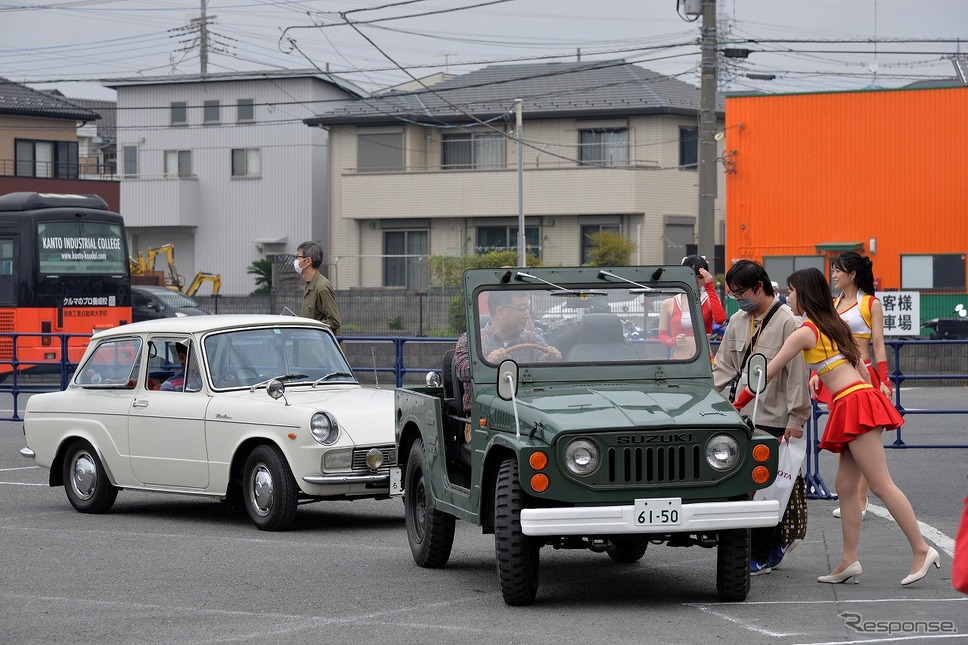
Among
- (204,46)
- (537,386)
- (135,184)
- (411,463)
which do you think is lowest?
(411,463)

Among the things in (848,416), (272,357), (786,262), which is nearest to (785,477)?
(848,416)

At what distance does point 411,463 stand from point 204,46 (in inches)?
2498

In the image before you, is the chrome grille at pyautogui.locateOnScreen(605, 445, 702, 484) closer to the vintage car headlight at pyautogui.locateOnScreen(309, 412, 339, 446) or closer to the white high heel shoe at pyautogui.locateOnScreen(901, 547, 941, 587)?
the white high heel shoe at pyautogui.locateOnScreen(901, 547, 941, 587)

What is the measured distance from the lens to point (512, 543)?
711 cm

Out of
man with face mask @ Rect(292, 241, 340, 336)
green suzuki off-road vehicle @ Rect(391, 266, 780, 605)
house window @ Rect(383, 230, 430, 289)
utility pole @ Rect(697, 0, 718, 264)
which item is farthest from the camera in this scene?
house window @ Rect(383, 230, 430, 289)

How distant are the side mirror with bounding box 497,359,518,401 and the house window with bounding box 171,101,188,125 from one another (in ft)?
176

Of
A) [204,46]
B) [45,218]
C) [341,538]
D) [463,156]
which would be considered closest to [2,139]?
[204,46]

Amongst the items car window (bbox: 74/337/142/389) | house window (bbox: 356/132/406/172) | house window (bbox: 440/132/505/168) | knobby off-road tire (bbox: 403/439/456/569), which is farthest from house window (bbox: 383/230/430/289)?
knobby off-road tire (bbox: 403/439/456/569)

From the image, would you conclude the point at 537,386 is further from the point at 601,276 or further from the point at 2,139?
the point at 2,139

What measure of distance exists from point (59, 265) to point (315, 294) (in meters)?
17.6

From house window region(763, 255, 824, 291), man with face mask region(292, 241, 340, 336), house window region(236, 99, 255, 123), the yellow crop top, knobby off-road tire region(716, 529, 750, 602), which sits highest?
house window region(236, 99, 255, 123)

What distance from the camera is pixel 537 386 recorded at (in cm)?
802

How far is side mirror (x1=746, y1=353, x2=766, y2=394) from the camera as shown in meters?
7.55

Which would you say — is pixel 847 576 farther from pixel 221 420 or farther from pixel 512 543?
pixel 221 420
